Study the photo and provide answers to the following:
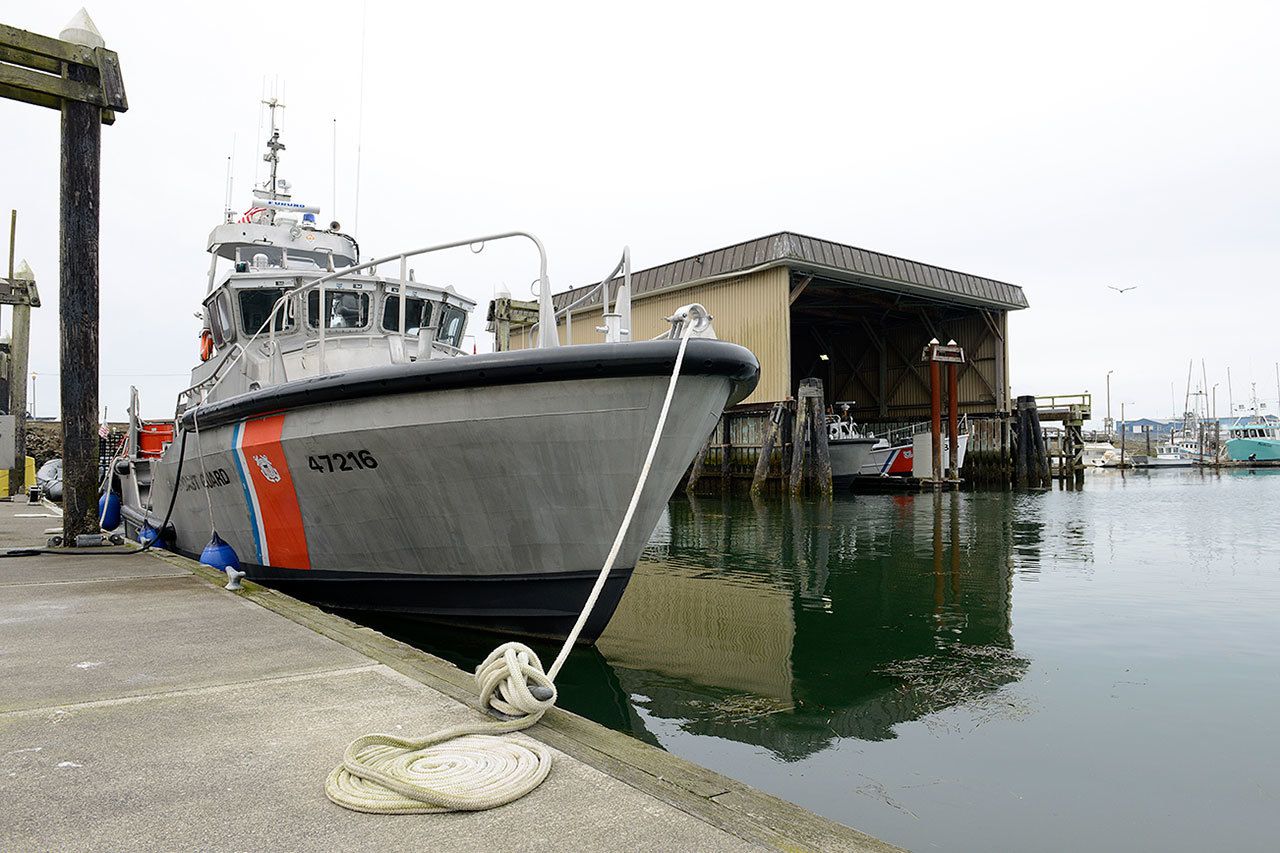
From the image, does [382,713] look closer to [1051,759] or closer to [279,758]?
[279,758]

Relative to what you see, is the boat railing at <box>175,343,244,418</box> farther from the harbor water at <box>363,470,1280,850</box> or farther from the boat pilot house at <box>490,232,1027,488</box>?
the boat pilot house at <box>490,232,1027,488</box>

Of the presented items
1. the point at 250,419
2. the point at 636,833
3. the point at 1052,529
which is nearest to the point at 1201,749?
the point at 636,833

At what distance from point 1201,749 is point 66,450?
8660mm

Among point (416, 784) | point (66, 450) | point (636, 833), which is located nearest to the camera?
point (636, 833)

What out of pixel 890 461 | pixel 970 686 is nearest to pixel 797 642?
pixel 970 686

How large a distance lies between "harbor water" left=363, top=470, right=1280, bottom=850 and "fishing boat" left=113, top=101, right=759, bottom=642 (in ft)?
1.78

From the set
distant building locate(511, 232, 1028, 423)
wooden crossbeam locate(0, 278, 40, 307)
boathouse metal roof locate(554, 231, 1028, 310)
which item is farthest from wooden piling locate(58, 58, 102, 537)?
boathouse metal roof locate(554, 231, 1028, 310)

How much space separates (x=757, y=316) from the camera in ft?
77.2

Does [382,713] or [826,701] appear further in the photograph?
[826,701]

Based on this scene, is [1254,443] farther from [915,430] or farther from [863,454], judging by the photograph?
[863,454]

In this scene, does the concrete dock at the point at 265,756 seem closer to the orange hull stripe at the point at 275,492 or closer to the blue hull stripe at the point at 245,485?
the orange hull stripe at the point at 275,492

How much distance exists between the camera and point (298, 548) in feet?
21.3

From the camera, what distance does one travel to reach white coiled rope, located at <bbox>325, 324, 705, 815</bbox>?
2.15 m

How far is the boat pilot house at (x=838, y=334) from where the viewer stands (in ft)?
76.9
